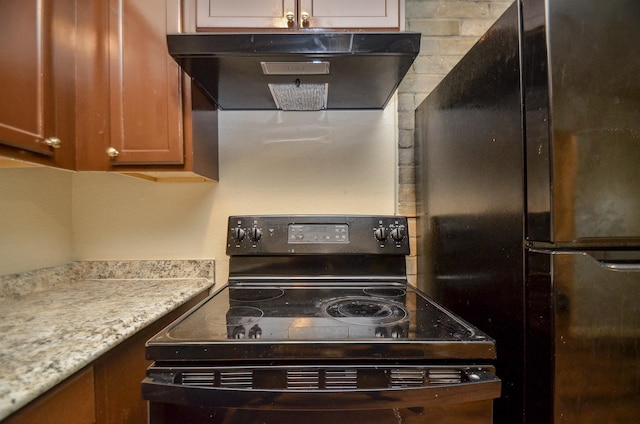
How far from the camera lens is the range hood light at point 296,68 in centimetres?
95

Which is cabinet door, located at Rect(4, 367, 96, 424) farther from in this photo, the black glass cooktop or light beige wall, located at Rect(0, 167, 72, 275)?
light beige wall, located at Rect(0, 167, 72, 275)

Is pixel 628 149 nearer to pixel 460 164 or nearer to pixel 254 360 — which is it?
pixel 460 164

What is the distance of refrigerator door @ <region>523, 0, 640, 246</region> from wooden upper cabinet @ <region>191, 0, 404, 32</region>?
0.49m

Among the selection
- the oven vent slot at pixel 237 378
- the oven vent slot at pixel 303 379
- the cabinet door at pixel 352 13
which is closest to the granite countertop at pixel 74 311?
the oven vent slot at pixel 237 378

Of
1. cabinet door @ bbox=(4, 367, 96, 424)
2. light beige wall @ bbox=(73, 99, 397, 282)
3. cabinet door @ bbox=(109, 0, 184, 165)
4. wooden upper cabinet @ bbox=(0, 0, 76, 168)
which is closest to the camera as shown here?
cabinet door @ bbox=(4, 367, 96, 424)

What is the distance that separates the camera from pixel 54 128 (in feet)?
3.18

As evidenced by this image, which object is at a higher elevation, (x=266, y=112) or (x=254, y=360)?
(x=266, y=112)

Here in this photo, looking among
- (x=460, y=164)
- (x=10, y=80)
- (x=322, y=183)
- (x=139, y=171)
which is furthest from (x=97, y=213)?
(x=460, y=164)

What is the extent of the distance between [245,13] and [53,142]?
721 mm

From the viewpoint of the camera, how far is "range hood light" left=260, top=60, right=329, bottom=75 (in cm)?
95

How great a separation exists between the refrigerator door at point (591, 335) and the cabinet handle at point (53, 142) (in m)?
1.36

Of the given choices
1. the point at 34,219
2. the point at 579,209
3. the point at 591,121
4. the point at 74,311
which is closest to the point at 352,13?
the point at 591,121

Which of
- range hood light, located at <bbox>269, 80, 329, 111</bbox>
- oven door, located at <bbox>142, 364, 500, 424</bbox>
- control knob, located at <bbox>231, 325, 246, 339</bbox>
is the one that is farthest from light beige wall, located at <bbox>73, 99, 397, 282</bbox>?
oven door, located at <bbox>142, 364, 500, 424</bbox>

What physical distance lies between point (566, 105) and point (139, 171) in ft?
4.07
